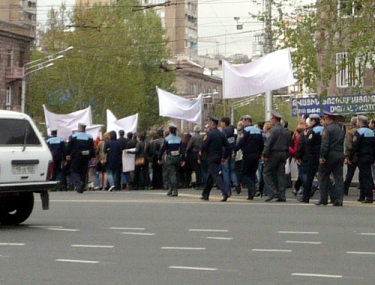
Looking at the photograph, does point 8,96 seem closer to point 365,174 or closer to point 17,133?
point 365,174

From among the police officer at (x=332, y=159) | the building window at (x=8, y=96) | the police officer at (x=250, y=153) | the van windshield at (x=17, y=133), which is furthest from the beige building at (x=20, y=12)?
the van windshield at (x=17, y=133)

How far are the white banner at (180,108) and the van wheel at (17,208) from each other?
16.7 meters

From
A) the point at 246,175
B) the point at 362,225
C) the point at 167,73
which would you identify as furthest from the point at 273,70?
the point at 167,73

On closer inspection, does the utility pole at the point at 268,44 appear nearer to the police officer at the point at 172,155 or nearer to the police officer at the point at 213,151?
the police officer at the point at 172,155

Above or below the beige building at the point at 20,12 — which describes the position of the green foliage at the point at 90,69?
below

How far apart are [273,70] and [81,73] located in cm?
5521

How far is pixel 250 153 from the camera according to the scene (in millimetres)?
23250

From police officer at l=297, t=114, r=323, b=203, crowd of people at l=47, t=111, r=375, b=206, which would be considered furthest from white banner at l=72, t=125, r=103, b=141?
police officer at l=297, t=114, r=323, b=203

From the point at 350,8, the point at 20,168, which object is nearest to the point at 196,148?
the point at 350,8

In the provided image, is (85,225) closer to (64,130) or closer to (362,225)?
(362,225)

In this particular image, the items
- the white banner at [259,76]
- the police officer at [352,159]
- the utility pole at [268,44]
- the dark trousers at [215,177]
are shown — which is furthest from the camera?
the utility pole at [268,44]

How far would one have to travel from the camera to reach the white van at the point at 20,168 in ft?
52.0

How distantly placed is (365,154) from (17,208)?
8.21 metres

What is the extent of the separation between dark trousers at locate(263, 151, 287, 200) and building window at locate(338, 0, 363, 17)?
7056mm
